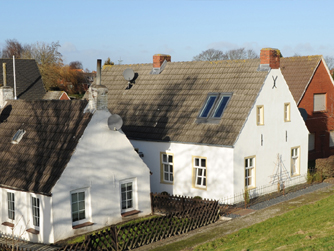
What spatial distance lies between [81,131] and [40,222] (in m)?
3.60

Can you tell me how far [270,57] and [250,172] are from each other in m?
5.91

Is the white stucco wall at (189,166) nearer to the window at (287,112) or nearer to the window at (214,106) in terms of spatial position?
the window at (214,106)

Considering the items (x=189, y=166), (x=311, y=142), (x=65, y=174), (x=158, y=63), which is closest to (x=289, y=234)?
(x=189, y=166)

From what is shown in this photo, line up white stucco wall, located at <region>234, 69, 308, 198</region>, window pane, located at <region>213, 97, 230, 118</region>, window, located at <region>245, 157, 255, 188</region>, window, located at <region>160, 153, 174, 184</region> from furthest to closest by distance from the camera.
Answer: window, located at <region>160, 153, 174, 184</region>
window pane, located at <region>213, 97, 230, 118</region>
window, located at <region>245, 157, 255, 188</region>
white stucco wall, located at <region>234, 69, 308, 198</region>

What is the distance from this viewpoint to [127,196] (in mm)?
18297

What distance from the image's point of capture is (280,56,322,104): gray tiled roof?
29.4m

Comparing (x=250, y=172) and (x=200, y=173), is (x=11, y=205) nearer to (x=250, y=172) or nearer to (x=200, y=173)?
(x=200, y=173)

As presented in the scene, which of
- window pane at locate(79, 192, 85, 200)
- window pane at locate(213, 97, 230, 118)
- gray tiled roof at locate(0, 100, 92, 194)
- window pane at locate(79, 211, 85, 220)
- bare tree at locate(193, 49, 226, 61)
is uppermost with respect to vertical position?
bare tree at locate(193, 49, 226, 61)

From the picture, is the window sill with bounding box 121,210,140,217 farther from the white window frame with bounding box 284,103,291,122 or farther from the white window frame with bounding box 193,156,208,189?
the white window frame with bounding box 284,103,291,122

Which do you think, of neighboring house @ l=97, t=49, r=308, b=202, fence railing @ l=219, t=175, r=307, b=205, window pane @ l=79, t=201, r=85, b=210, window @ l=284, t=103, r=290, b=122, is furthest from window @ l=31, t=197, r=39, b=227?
window @ l=284, t=103, r=290, b=122

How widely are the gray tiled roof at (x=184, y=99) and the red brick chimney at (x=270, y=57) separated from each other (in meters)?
0.51

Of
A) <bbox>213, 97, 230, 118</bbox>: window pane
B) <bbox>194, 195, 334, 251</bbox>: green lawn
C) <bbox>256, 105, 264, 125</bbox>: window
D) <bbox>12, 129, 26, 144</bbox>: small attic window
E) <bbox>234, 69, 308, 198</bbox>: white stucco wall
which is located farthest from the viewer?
<bbox>256, 105, 264, 125</bbox>: window

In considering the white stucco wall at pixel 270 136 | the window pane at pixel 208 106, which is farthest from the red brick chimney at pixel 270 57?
the window pane at pixel 208 106

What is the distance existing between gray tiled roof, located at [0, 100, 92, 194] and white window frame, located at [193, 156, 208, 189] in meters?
6.88
